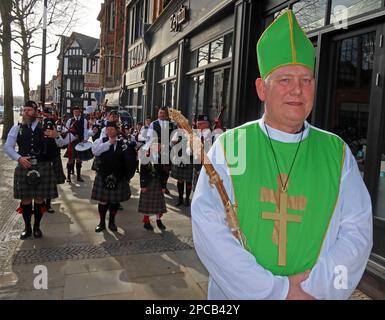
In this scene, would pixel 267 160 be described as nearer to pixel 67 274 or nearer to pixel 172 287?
pixel 172 287

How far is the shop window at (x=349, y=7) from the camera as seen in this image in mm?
4473

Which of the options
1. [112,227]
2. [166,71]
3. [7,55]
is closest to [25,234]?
[112,227]

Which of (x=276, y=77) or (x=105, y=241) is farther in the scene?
(x=105, y=241)

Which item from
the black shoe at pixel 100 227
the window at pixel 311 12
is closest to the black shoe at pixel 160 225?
the black shoe at pixel 100 227

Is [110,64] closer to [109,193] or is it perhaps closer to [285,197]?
[109,193]

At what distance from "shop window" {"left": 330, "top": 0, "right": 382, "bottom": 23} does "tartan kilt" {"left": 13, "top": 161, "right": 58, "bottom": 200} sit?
462cm

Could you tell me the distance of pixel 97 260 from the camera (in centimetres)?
500

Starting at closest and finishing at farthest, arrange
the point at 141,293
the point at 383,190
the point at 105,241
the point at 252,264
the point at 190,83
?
the point at 252,264 < the point at 141,293 < the point at 383,190 < the point at 105,241 < the point at 190,83

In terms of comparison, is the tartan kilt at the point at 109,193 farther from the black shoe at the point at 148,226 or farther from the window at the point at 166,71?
the window at the point at 166,71

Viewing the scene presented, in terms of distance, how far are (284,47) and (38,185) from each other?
4947 millimetres

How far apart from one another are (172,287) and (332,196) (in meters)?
2.80

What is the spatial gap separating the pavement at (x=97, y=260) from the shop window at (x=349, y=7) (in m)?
3.16

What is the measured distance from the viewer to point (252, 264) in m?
1.77

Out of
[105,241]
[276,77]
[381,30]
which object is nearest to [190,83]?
[105,241]
